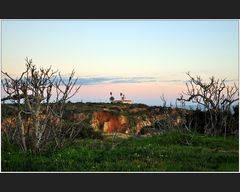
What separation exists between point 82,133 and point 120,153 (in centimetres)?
390

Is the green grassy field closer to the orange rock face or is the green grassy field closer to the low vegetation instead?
the low vegetation

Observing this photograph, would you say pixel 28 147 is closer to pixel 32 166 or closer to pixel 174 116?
pixel 32 166

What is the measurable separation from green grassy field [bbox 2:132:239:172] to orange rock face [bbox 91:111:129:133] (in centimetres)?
274

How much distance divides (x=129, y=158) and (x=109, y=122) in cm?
483

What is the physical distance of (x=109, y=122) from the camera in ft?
52.0

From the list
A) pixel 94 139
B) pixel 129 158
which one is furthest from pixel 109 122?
pixel 129 158

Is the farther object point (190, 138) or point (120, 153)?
point (190, 138)

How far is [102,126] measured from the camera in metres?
15.8

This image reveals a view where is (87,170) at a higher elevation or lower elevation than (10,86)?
lower

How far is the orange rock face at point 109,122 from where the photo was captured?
15578 mm

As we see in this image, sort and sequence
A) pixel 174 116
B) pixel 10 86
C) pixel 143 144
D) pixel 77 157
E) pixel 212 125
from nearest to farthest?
pixel 77 157 < pixel 10 86 < pixel 143 144 < pixel 212 125 < pixel 174 116

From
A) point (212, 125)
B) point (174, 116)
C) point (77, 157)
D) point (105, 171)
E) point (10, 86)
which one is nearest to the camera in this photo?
point (105, 171)

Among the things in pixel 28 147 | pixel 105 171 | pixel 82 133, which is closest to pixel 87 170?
pixel 105 171

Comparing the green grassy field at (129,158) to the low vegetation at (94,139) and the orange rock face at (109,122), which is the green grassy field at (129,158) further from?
the orange rock face at (109,122)
